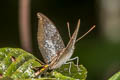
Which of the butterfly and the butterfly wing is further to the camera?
the butterfly wing

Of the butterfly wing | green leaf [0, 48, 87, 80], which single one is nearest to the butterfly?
the butterfly wing

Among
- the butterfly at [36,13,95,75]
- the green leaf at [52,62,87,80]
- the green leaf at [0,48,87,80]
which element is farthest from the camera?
the butterfly at [36,13,95,75]

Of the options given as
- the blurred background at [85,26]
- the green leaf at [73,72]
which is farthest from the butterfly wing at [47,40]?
the blurred background at [85,26]

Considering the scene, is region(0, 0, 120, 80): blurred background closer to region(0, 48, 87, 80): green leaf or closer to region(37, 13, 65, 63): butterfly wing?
region(37, 13, 65, 63): butterfly wing

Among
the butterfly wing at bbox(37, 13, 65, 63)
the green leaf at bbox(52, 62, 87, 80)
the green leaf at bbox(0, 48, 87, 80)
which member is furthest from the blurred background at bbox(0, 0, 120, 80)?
the green leaf at bbox(0, 48, 87, 80)

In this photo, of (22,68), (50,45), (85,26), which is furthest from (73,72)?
(85,26)

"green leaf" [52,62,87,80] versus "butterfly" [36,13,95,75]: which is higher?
"butterfly" [36,13,95,75]

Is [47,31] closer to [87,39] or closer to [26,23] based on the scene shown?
[26,23]

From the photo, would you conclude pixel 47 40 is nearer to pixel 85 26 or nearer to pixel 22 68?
pixel 22 68

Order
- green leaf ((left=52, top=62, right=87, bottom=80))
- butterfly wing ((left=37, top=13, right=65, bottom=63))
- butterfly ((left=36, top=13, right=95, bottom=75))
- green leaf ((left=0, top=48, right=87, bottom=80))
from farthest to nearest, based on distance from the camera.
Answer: butterfly wing ((left=37, top=13, right=65, bottom=63))
butterfly ((left=36, top=13, right=95, bottom=75))
green leaf ((left=52, top=62, right=87, bottom=80))
green leaf ((left=0, top=48, right=87, bottom=80))
